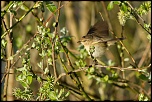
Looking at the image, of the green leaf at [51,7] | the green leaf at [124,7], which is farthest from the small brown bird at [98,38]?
the green leaf at [51,7]

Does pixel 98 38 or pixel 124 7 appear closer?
pixel 124 7

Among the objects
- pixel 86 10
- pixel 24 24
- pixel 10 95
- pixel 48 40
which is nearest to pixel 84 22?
pixel 86 10

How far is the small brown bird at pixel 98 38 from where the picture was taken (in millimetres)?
2832

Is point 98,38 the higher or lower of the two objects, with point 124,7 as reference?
lower

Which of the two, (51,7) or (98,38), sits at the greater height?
(51,7)

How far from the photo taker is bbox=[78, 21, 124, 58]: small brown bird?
9.29 feet

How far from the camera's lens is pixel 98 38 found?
296cm

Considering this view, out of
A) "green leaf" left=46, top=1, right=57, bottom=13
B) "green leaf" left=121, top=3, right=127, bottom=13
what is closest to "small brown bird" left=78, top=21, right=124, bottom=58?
"green leaf" left=121, top=3, right=127, bottom=13

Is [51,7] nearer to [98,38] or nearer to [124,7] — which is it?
[124,7]

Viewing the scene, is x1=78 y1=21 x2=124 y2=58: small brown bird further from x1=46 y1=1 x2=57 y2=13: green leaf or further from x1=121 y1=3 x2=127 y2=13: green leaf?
x1=46 y1=1 x2=57 y2=13: green leaf

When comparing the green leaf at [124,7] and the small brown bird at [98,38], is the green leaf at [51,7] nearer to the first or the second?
the green leaf at [124,7]

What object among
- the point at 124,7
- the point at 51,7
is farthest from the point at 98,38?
the point at 51,7

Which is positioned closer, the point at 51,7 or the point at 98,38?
the point at 51,7

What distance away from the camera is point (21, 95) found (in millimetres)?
2100
